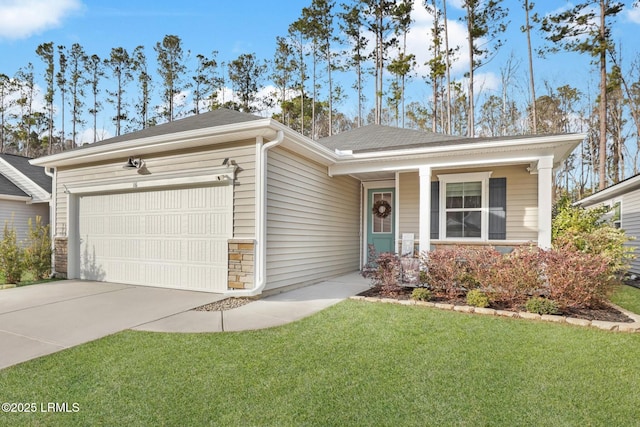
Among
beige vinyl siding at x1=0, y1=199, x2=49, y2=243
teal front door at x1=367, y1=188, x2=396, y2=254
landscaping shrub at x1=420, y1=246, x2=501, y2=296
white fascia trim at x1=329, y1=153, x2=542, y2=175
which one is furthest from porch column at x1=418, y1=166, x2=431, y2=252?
beige vinyl siding at x1=0, y1=199, x2=49, y2=243

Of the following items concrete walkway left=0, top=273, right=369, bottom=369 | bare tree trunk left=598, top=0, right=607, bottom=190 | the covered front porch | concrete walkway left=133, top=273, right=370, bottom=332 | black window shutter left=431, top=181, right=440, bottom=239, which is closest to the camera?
concrete walkway left=0, top=273, right=369, bottom=369

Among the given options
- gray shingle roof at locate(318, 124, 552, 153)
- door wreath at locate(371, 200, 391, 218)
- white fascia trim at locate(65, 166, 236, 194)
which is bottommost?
door wreath at locate(371, 200, 391, 218)

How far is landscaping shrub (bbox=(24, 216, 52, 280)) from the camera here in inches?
292

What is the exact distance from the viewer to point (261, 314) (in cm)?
468

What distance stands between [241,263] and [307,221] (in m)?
1.78

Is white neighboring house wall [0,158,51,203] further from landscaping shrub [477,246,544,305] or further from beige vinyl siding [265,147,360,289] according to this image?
landscaping shrub [477,246,544,305]

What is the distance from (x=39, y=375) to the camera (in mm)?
2787

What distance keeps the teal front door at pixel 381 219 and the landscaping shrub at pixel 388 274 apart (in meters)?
2.71

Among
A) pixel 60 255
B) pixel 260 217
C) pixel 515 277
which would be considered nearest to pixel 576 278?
pixel 515 277

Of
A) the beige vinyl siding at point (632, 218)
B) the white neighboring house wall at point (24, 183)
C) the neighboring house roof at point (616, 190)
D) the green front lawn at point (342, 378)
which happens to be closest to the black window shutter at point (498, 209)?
the green front lawn at point (342, 378)

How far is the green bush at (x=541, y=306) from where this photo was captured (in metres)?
4.52

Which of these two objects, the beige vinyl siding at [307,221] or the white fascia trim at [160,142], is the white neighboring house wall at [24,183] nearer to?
the white fascia trim at [160,142]

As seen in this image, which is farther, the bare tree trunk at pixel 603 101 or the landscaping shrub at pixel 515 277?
the bare tree trunk at pixel 603 101

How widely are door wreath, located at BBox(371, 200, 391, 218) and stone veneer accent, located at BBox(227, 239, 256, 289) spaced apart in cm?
435
